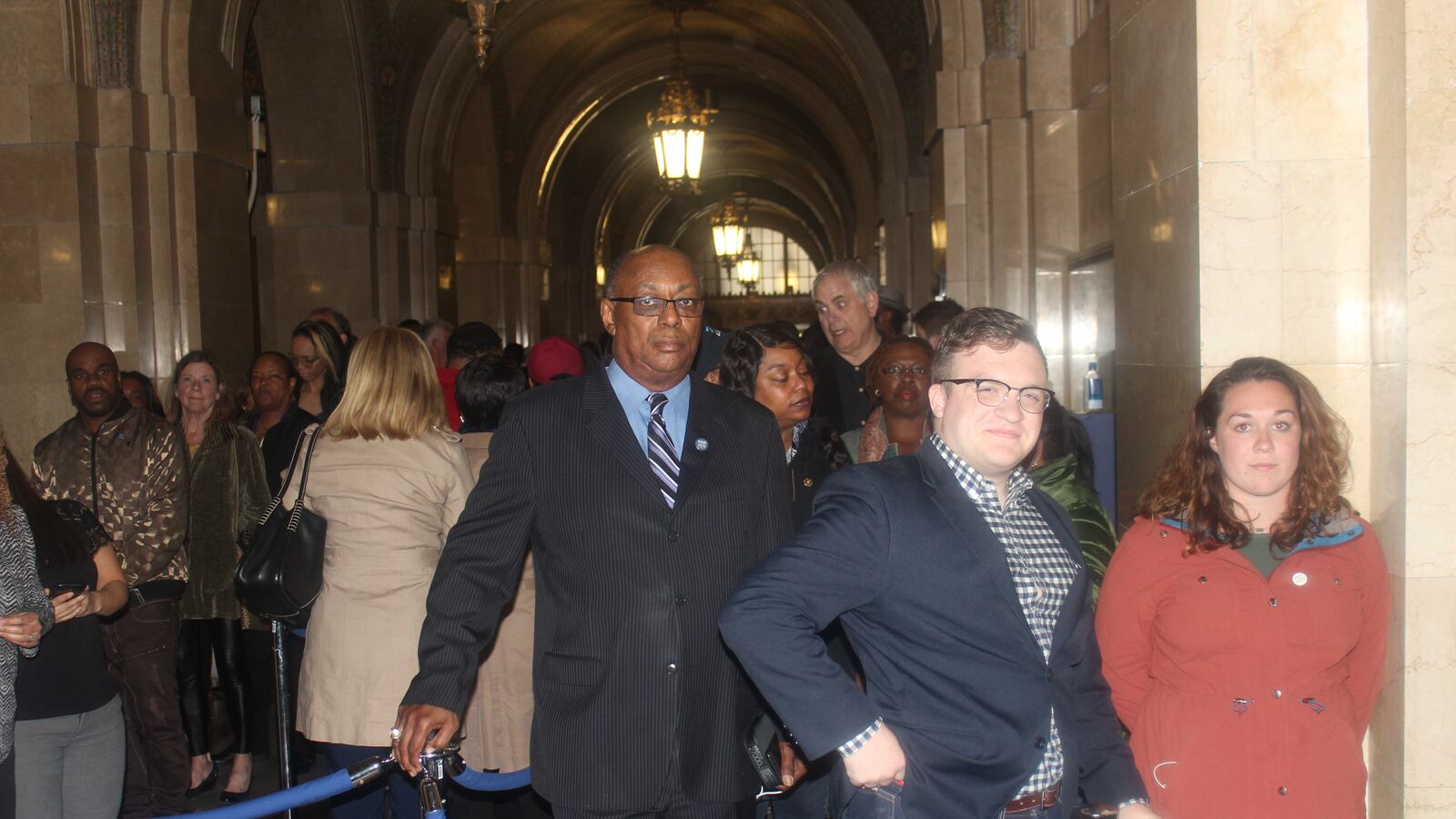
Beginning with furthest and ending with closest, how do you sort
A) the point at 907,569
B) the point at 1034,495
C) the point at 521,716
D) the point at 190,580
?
the point at 190,580
the point at 521,716
the point at 1034,495
the point at 907,569

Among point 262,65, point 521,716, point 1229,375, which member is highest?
point 262,65

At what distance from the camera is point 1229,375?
273cm

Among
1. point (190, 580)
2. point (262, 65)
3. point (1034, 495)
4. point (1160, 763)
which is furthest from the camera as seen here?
point (262, 65)

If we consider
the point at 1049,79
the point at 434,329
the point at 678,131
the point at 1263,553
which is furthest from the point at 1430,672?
the point at 678,131

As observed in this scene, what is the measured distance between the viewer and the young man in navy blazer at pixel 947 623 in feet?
6.56

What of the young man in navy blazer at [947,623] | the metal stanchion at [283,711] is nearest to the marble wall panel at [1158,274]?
the young man in navy blazer at [947,623]

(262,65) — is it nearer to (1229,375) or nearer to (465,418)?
(465,418)

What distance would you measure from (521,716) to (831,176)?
21.1 m

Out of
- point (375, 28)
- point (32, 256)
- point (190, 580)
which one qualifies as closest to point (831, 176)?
point (375, 28)

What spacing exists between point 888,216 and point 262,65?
605 centimetres

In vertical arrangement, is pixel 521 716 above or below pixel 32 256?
below

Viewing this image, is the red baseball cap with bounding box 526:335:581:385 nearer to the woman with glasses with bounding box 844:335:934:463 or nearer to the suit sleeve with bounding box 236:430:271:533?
the suit sleeve with bounding box 236:430:271:533

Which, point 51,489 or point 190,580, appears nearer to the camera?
point 51,489

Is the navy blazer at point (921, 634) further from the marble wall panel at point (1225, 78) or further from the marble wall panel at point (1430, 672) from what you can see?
the marble wall panel at point (1225, 78)
